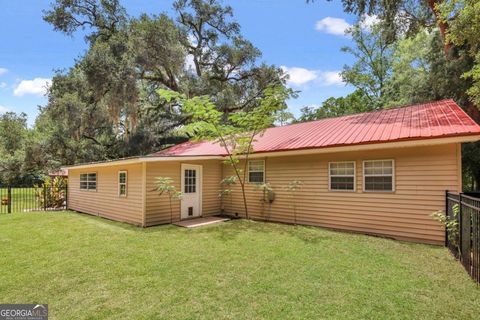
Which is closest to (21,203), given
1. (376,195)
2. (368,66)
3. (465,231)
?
(376,195)

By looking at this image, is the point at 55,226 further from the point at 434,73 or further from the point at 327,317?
the point at 434,73

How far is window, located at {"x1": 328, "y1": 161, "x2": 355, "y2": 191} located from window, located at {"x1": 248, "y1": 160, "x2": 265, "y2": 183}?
2.59 meters

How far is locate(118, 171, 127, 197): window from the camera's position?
979 cm

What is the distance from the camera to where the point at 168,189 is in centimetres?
887

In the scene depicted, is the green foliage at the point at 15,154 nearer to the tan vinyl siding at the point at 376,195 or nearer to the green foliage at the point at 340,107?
the tan vinyl siding at the point at 376,195

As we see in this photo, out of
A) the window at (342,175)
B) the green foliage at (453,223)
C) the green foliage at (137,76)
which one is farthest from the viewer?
the green foliage at (137,76)

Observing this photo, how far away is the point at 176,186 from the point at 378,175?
21.0 ft

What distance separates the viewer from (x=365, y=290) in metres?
3.92

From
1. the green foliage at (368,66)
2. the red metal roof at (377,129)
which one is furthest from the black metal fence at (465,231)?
the green foliage at (368,66)

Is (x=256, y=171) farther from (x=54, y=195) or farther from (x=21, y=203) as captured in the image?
(x=21, y=203)

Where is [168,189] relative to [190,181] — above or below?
below

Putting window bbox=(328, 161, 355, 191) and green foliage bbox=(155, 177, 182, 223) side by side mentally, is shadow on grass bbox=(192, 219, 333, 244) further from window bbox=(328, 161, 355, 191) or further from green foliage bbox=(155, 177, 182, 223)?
green foliage bbox=(155, 177, 182, 223)

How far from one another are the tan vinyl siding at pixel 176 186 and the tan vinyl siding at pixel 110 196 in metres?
0.31

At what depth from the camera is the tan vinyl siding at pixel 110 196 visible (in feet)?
30.2
